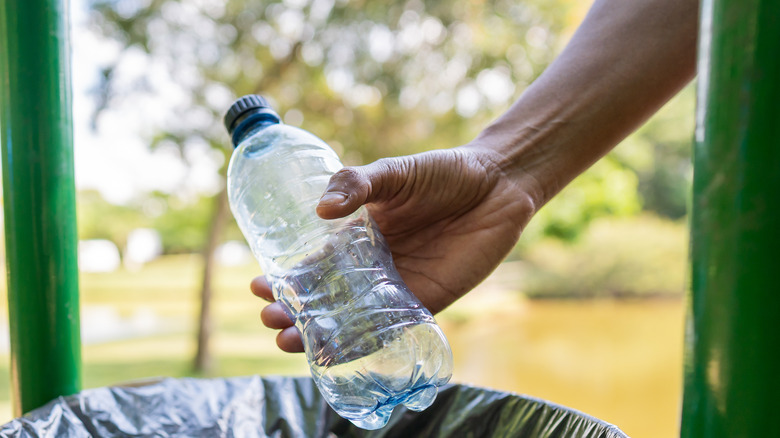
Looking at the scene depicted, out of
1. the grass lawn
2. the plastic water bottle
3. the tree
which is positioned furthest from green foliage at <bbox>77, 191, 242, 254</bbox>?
the plastic water bottle

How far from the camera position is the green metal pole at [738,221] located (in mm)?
368

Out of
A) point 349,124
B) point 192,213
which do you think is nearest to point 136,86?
point 349,124

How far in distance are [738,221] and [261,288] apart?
29.9 inches

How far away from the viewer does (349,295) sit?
891 mm

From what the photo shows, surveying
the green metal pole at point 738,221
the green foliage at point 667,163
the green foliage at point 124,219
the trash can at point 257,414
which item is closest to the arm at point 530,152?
the trash can at point 257,414

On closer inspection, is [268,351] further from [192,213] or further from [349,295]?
[349,295]

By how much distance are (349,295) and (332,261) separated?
0.21ft

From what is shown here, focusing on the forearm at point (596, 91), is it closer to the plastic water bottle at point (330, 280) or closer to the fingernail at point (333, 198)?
the plastic water bottle at point (330, 280)

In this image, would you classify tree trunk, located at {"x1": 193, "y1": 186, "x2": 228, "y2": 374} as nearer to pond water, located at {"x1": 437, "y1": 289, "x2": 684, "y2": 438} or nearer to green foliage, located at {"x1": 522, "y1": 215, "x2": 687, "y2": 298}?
pond water, located at {"x1": 437, "y1": 289, "x2": 684, "y2": 438}

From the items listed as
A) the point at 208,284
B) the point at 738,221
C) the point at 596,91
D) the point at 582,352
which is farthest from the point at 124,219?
the point at 738,221

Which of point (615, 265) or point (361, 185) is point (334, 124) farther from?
point (615, 265)

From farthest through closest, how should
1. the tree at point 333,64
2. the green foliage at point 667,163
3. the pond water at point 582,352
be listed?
the green foliage at point 667,163
the pond water at point 582,352
the tree at point 333,64

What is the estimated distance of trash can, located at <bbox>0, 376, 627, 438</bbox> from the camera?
2.76ft

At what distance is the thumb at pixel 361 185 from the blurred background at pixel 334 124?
228 cm
